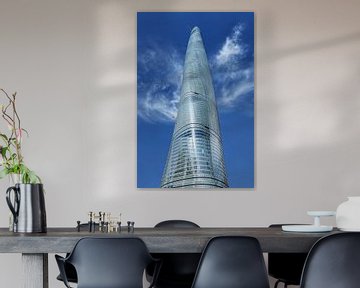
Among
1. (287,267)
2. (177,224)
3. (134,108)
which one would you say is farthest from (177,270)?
(134,108)

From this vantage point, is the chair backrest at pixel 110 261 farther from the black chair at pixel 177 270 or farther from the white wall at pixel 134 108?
the white wall at pixel 134 108

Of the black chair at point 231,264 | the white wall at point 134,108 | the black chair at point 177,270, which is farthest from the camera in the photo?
the white wall at point 134,108

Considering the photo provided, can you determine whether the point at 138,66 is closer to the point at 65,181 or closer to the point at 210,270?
the point at 65,181

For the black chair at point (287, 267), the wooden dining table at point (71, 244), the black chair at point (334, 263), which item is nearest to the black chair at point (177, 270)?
the black chair at point (287, 267)

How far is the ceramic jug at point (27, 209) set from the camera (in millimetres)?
3256

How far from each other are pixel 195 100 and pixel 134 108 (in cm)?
49

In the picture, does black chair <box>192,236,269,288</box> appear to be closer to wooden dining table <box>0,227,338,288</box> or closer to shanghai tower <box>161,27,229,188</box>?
wooden dining table <box>0,227,338,288</box>

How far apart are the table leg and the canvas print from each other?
208cm

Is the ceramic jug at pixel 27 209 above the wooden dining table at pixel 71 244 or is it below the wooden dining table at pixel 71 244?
above

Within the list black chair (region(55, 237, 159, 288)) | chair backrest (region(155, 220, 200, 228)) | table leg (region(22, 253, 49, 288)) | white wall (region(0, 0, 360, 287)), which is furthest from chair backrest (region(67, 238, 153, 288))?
white wall (region(0, 0, 360, 287))

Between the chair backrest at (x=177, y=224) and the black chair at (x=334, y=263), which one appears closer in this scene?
the black chair at (x=334, y=263)

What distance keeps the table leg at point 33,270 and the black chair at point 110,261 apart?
157mm

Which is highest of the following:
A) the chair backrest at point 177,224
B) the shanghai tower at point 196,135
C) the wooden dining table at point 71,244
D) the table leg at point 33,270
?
the shanghai tower at point 196,135

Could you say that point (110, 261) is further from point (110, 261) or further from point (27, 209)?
point (27, 209)
